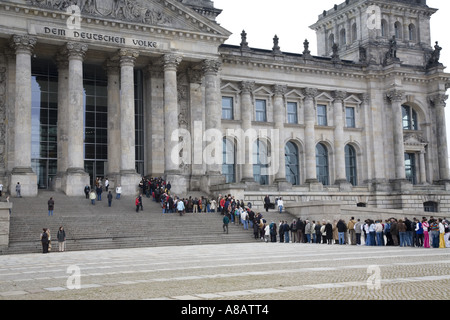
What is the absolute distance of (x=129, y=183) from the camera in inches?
1681

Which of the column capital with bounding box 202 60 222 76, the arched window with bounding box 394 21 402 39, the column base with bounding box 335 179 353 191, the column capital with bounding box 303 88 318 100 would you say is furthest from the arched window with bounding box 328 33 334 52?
the column capital with bounding box 202 60 222 76

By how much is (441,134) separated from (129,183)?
35.9 metres

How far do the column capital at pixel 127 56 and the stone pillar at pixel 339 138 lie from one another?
23262 mm

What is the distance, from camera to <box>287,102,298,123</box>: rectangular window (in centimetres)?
5700

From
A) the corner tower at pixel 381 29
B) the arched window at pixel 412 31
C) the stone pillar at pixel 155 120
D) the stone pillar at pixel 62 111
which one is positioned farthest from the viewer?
the arched window at pixel 412 31

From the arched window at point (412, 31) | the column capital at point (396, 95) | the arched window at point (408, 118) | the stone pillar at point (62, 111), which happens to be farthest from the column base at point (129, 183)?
the arched window at point (412, 31)

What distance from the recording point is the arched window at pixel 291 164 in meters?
56.2

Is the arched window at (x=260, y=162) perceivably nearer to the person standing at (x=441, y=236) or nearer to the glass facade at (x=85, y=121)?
the glass facade at (x=85, y=121)

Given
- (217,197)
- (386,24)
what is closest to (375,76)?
(386,24)

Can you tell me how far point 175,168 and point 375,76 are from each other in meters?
26.4

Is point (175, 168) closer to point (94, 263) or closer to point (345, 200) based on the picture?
point (345, 200)

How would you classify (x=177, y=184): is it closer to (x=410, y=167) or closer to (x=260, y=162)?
(x=260, y=162)

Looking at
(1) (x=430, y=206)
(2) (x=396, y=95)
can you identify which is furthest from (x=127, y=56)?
(1) (x=430, y=206)

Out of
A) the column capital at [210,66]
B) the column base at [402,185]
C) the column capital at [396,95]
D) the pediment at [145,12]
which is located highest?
the pediment at [145,12]
